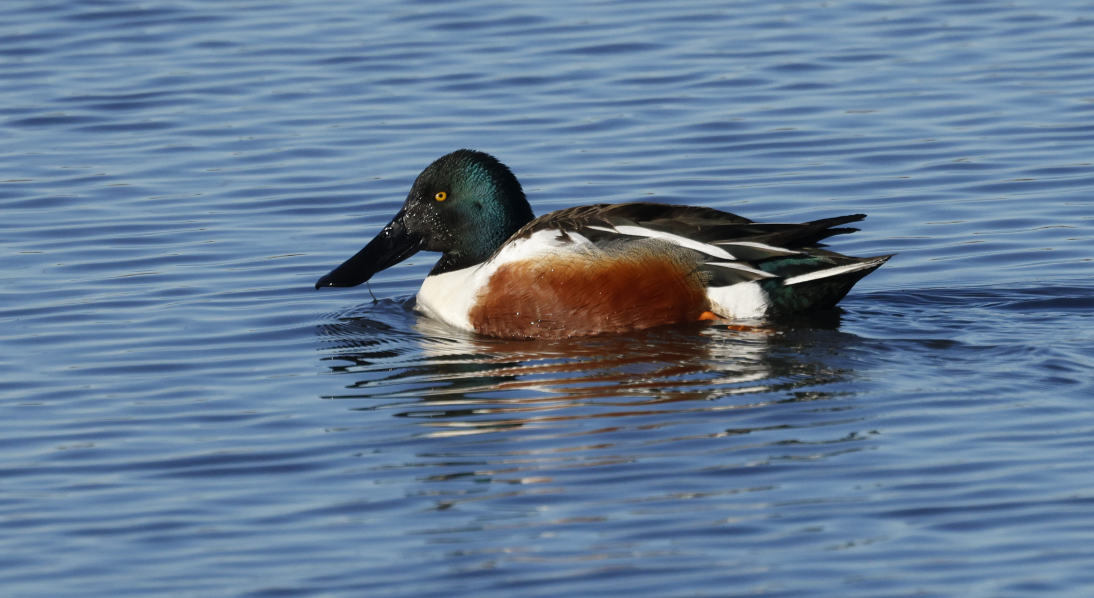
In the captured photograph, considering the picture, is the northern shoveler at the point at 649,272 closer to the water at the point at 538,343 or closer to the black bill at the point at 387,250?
the water at the point at 538,343

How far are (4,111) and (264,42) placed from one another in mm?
2382

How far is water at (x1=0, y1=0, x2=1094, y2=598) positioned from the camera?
4691 millimetres

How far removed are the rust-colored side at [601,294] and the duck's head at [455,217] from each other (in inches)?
30.2

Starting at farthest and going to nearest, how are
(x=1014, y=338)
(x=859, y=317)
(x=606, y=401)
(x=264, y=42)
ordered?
(x=264, y=42) < (x=859, y=317) < (x=1014, y=338) < (x=606, y=401)

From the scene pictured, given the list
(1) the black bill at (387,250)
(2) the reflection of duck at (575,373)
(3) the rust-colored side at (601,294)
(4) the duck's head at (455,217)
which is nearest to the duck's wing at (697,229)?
(3) the rust-colored side at (601,294)

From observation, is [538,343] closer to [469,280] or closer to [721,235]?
[469,280]

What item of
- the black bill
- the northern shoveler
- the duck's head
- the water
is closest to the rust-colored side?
the northern shoveler

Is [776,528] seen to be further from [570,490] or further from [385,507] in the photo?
[385,507]

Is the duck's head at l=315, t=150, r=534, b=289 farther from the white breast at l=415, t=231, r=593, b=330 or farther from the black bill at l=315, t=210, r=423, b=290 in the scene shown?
the white breast at l=415, t=231, r=593, b=330

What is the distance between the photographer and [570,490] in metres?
5.04

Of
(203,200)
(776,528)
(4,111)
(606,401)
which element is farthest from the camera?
(4,111)

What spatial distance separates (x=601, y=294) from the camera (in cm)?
705

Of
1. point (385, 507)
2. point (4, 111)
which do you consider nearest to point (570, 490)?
point (385, 507)

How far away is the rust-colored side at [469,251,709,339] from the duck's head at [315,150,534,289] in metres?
0.77
